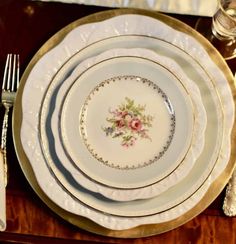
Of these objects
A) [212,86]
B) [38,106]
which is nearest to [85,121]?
[38,106]

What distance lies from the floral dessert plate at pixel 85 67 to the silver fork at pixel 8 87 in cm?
5

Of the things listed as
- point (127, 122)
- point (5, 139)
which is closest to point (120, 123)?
point (127, 122)

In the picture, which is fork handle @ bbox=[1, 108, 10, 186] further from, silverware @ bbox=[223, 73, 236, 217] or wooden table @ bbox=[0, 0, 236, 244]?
silverware @ bbox=[223, 73, 236, 217]

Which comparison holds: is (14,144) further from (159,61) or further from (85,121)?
(159,61)

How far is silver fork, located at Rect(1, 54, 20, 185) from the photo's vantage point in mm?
734

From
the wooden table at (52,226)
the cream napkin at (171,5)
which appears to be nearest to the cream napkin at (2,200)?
the wooden table at (52,226)

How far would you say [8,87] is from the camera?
750 millimetres

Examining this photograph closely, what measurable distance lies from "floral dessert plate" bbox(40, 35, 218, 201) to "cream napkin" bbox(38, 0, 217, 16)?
74 mm

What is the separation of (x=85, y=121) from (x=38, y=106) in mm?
62

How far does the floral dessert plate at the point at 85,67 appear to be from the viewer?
2.24ft

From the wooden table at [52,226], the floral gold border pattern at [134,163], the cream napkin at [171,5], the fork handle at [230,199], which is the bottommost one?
the wooden table at [52,226]

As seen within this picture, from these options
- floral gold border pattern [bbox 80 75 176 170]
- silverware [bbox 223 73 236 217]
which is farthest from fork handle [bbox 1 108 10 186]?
silverware [bbox 223 73 236 217]

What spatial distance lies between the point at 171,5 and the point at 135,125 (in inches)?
7.3

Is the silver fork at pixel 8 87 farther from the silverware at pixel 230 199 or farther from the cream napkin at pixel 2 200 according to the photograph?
the silverware at pixel 230 199
